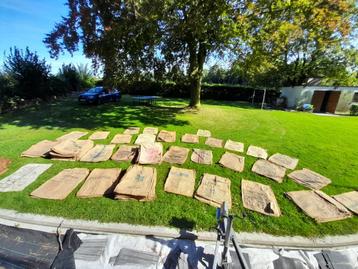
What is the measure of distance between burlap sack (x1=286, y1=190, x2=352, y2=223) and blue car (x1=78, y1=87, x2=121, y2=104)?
12.3 metres

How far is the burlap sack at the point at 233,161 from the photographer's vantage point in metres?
5.26

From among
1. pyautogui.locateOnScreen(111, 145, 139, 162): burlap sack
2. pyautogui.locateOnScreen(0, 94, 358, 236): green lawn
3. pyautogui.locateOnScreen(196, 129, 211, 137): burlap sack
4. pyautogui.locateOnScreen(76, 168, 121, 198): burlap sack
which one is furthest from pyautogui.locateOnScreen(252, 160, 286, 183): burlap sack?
pyautogui.locateOnScreen(76, 168, 121, 198): burlap sack

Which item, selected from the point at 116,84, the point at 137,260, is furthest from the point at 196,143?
the point at 116,84

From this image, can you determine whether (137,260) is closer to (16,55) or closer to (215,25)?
(215,25)

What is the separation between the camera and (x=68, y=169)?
4895 millimetres

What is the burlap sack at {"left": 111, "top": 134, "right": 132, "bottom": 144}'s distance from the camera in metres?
6.60

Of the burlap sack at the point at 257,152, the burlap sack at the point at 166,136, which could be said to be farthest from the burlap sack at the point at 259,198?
the burlap sack at the point at 166,136

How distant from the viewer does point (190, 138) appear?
23.4 feet

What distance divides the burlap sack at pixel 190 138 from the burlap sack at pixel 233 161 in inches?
49.0

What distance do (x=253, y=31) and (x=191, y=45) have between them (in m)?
2.74

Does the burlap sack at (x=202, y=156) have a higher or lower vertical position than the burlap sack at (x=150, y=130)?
lower

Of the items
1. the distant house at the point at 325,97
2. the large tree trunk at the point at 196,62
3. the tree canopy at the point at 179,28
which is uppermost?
the tree canopy at the point at 179,28

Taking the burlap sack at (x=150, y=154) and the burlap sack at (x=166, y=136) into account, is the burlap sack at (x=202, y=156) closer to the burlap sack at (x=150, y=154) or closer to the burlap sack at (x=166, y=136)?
the burlap sack at (x=150, y=154)

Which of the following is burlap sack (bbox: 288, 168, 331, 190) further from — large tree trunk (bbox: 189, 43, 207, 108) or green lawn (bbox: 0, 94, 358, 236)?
large tree trunk (bbox: 189, 43, 207, 108)
